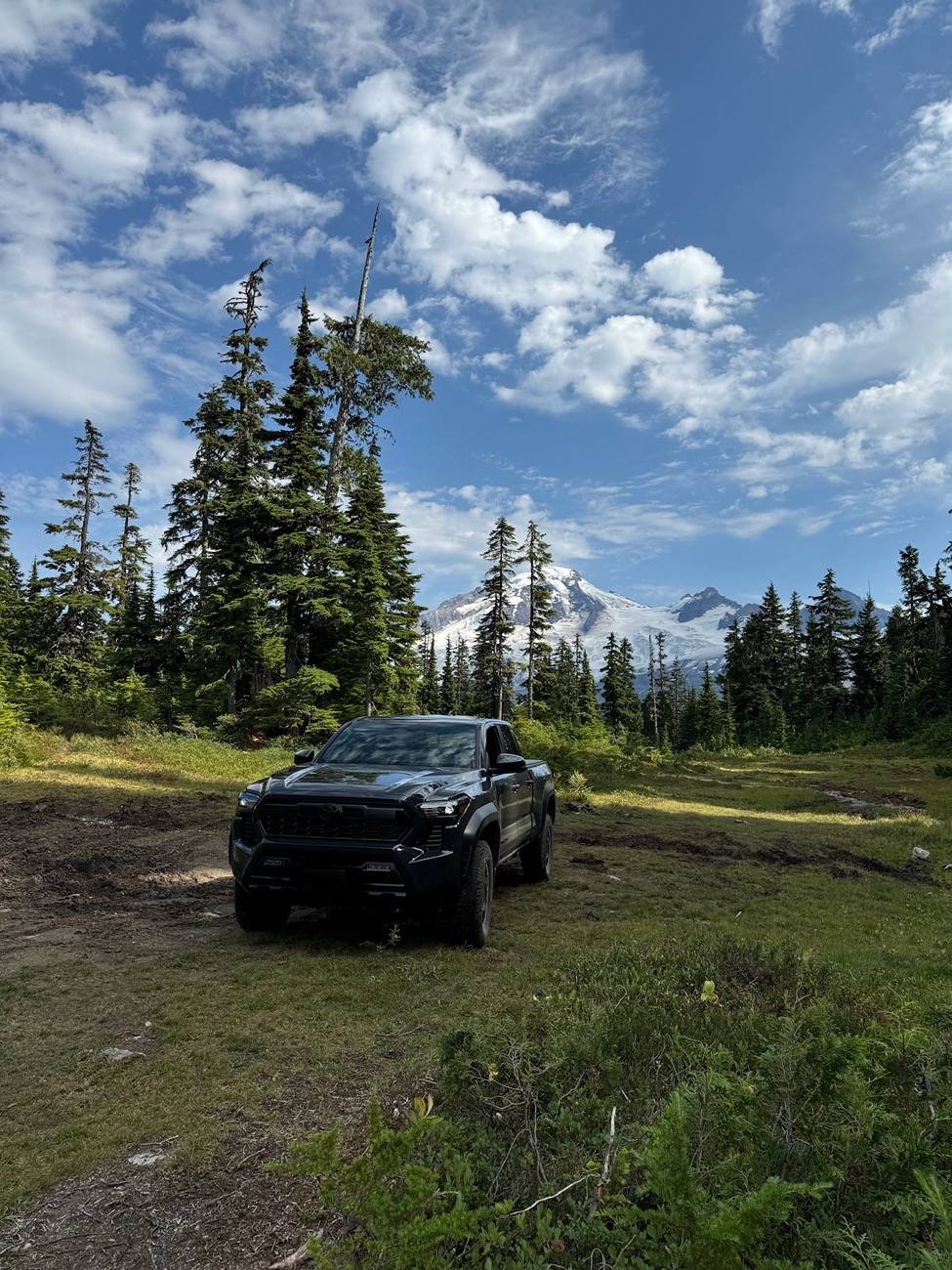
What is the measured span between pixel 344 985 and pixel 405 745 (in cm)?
256

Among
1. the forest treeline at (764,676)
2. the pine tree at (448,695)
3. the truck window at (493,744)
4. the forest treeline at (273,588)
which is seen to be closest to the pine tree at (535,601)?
the forest treeline at (764,676)

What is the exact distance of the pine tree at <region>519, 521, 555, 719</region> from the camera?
4797 cm

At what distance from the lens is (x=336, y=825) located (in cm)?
554

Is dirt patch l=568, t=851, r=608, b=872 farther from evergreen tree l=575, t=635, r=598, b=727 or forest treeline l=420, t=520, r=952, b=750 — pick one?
evergreen tree l=575, t=635, r=598, b=727

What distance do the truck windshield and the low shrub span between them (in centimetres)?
315

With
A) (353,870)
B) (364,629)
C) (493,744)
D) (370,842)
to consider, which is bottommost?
(353,870)

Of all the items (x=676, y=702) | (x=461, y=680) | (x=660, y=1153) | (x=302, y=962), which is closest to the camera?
(x=660, y=1153)

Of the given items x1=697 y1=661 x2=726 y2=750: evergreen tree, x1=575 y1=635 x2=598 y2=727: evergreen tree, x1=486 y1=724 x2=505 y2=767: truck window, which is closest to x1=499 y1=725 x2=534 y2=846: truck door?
x1=486 y1=724 x2=505 y2=767: truck window

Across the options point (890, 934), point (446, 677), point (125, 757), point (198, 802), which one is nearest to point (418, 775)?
point (890, 934)

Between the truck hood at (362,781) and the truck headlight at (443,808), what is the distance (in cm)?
18

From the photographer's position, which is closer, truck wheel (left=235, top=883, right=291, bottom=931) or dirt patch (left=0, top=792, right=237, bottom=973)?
truck wheel (left=235, top=883, right=291, bottom=931)

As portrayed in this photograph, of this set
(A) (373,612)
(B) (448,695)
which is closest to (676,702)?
(B) (448,695)

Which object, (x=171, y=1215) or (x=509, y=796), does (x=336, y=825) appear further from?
(x=171, y=1215)

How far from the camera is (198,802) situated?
13531 mm
